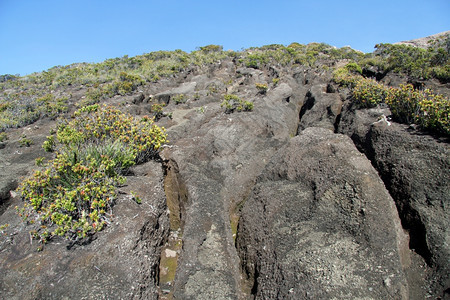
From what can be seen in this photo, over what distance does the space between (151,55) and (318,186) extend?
123 ft

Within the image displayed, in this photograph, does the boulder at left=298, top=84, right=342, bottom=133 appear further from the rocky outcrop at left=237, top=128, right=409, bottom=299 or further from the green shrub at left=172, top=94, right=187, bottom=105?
the green shrub at left=172, top=94, right=187, bottom=105

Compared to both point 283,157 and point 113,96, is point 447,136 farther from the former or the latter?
point 113,96

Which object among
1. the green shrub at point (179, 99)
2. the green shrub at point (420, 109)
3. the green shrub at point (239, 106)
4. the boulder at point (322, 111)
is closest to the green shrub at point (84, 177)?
the green shrub at point (239, 106)

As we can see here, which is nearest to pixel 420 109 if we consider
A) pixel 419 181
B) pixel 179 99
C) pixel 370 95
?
pixel 419 181

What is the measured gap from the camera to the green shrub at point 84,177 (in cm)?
474

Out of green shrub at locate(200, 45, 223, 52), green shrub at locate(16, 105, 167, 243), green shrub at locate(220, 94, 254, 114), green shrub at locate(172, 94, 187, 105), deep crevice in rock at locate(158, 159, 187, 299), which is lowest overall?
deep crevice in rock at locate(158, 159, 187, 299)

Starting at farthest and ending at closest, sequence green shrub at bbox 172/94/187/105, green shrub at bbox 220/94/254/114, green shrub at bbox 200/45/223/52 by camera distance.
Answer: green shrub at bbox 200/45/223/52 < green shrub at bbox 172/94/187/105 < green shrub at bbox 220/94/254/114

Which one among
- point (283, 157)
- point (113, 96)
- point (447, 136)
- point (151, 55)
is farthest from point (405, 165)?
point (151, 55)

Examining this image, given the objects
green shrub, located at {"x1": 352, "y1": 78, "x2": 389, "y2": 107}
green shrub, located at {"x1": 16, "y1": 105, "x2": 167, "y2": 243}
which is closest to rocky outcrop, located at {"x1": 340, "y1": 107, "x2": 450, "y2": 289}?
green shrub, located at {"x1": 352, "y1": 78, "x2": 389, "y2": 107}

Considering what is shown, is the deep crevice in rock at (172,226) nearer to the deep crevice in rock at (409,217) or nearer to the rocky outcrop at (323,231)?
the rocky outcrop at (323,231)

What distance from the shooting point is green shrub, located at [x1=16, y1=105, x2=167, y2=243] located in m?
4.74

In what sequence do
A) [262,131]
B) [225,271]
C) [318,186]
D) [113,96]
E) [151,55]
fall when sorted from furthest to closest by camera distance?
[151,55]
[113,96]
[262,131]
[318,186]
[225,271]

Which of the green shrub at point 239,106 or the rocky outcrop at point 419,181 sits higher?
the green shrub at point 239,106

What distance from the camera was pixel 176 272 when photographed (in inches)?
198
